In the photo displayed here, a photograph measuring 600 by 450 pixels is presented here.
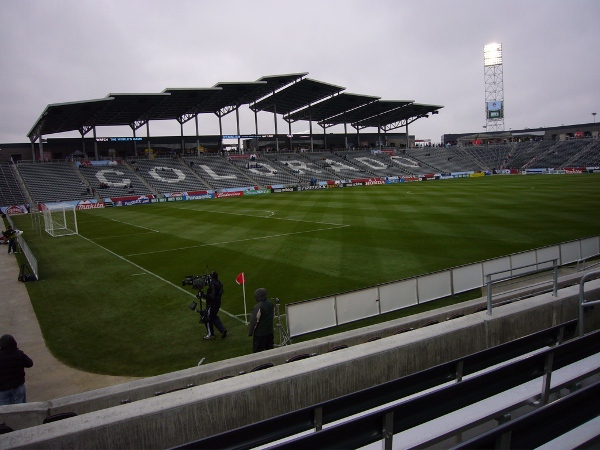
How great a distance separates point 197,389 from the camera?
4.82 m

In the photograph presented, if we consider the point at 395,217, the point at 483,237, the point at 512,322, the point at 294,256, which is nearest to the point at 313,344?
the point at 512,322

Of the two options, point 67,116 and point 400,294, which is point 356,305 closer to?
point 400,294

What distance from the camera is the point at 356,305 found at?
1201 centimetres

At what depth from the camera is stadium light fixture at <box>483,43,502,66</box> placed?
97256mm

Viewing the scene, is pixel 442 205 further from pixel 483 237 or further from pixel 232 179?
pixel 232 179

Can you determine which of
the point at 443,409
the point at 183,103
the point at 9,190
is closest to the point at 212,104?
the point at 183,103

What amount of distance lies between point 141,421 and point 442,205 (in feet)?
118

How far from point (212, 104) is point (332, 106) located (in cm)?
2422

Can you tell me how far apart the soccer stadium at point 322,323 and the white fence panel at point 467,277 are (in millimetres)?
58

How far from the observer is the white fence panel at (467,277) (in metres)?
13.9

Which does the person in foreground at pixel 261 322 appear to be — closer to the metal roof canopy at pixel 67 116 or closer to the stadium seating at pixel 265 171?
the metal roof canopy at pixel 67 116

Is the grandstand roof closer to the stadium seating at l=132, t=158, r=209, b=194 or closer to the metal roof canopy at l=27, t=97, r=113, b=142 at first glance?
the metal roof canopy at l=27, t=97, r=113, b=142

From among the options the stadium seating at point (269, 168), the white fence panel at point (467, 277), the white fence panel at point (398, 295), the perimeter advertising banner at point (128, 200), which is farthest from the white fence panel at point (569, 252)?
the stadium seating at point (269, 168)

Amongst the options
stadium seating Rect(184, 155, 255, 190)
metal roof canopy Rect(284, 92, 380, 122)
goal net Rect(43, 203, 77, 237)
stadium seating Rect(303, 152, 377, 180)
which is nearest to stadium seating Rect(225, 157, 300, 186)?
stadium seating Rect(184, 155, 255, 190)
